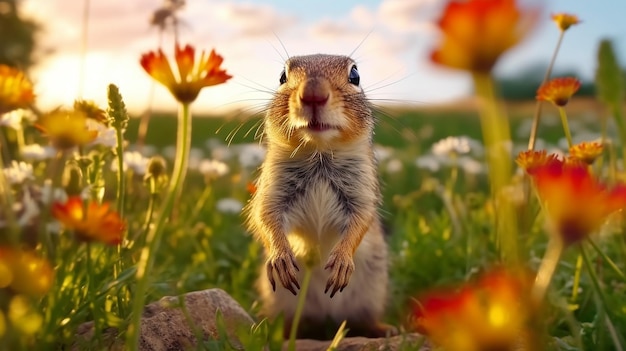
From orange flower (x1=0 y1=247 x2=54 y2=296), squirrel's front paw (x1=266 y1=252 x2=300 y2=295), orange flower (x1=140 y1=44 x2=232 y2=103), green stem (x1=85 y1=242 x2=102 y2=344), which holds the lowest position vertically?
green stem (x1=85 y1=242 x2=102 y2=344)

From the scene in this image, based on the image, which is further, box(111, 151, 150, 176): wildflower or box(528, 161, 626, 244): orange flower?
box(111, 151, 150, 176): wildflower

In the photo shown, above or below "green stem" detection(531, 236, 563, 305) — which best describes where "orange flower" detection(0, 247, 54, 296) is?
below

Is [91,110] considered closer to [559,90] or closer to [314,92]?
[314,92]

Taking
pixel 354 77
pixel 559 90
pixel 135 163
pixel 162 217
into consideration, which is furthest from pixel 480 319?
pixel 135 163

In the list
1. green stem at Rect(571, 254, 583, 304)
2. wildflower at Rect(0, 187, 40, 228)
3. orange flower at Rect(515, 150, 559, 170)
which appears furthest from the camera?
green stem at Rect(571, 254, 583, 304)

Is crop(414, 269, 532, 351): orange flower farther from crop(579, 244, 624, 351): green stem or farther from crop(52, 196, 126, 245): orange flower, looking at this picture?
crop(52, 196, 126, 245): orange flower

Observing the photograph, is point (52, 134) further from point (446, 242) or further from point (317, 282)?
point (446, 242)

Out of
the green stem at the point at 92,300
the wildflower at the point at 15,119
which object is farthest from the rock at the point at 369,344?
the wildflower at the point at 15,119

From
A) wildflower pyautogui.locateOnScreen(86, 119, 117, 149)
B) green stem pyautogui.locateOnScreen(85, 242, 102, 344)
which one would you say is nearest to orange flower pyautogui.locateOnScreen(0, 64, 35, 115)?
green stem pyautogui.locateOnScreen(85, 242, 102, 344)
